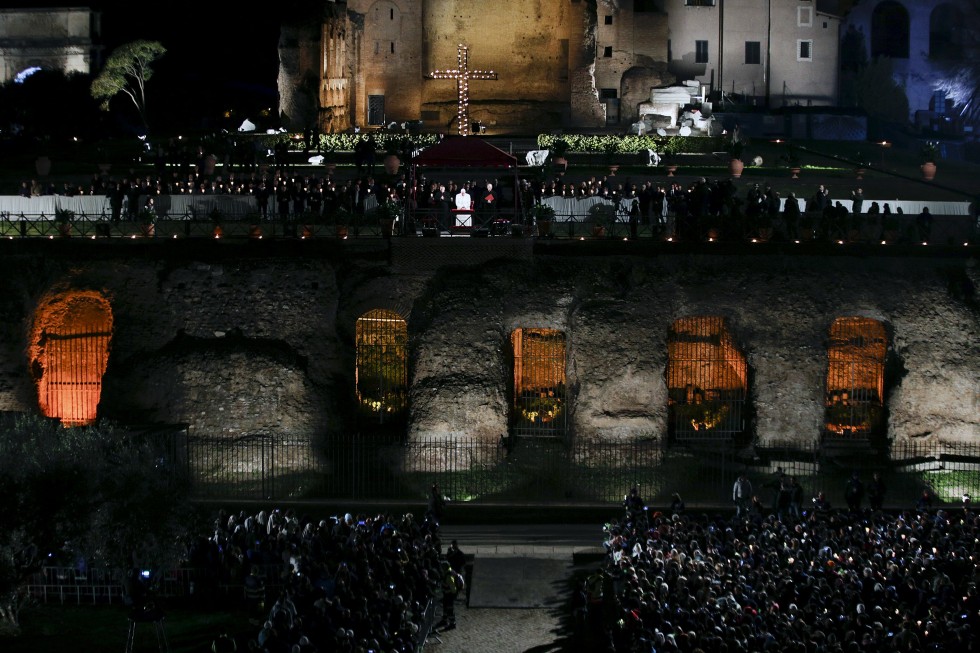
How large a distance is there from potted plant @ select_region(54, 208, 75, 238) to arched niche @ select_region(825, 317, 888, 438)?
2022 cm

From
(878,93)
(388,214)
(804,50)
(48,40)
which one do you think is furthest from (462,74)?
(388,214)

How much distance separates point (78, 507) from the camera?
24000 millimetres

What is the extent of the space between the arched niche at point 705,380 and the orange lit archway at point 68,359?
1508cm

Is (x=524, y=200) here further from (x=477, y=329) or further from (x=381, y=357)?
(x=381, y=357)

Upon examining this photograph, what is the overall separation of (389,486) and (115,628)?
389 inches

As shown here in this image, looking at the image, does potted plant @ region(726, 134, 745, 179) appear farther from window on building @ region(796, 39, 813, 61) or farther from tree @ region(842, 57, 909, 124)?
tree @ region(842, 57, 909, 124)

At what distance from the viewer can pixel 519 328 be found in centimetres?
3731

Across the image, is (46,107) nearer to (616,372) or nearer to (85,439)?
(616,372)

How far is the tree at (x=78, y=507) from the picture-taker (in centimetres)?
2355

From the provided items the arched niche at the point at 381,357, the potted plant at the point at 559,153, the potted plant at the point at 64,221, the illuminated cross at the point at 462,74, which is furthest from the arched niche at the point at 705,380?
the illuminated cross at the point at 462,74

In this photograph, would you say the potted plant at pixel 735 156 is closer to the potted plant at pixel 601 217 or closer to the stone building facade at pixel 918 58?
the potted plant at pixel 601 217

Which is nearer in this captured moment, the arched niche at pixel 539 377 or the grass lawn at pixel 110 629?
the grass lawn at pixel 110 629

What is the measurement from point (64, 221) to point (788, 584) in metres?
23.1

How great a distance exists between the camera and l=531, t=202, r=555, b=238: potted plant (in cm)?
3719
